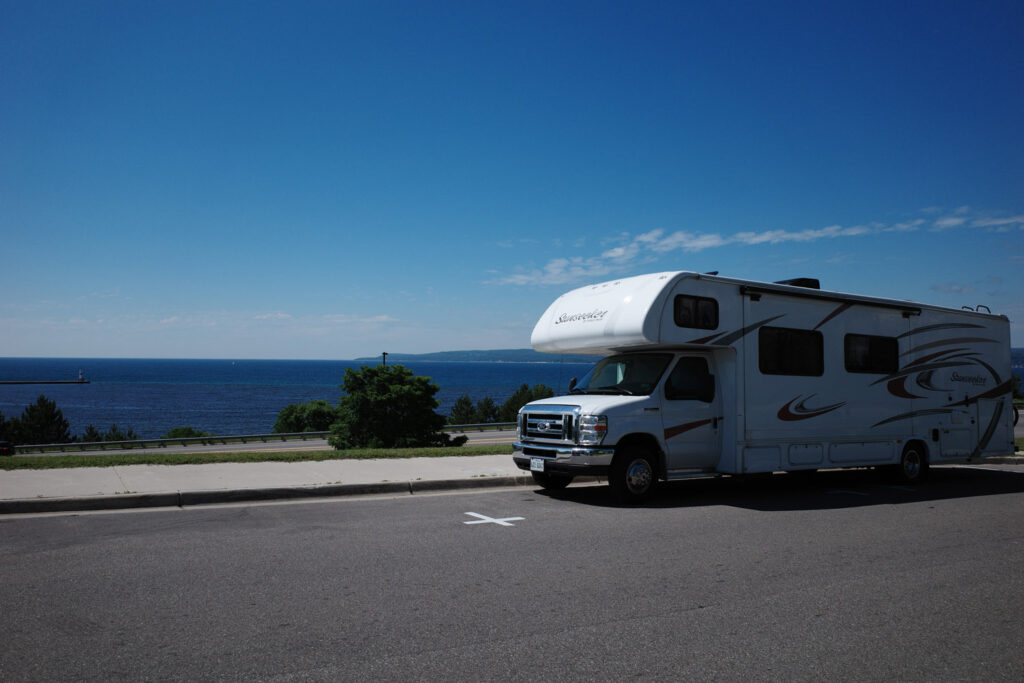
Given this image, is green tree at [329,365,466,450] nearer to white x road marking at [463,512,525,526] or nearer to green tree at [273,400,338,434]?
white x road marking at [463,512,525,526]

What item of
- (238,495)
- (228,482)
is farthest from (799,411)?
(228,482)

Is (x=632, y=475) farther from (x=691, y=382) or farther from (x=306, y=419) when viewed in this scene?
(x=306, y=419)

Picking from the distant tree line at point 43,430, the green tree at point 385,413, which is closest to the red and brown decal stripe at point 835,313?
the green tree at point 385,413

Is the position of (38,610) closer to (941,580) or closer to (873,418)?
(941,580)

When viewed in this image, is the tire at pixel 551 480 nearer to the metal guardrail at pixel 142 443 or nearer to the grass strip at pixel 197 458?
the grass strip at pixel 197 458

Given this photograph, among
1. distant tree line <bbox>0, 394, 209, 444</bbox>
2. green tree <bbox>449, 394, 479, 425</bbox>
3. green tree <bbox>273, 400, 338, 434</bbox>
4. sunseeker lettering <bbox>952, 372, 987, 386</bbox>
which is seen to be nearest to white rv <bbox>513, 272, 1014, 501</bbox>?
sunseeker lettering <bbox>952, 372, 987, 386</bbox>

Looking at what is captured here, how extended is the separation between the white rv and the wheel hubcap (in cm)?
1

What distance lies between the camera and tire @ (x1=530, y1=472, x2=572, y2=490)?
36.1 feet

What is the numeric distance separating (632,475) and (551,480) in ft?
5.01

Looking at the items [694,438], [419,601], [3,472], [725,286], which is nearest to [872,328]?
[725,286]

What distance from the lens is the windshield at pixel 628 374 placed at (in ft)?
34.6

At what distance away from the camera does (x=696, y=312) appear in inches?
416

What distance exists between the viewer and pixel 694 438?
10633mm

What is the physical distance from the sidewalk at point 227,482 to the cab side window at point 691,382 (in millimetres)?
2800
